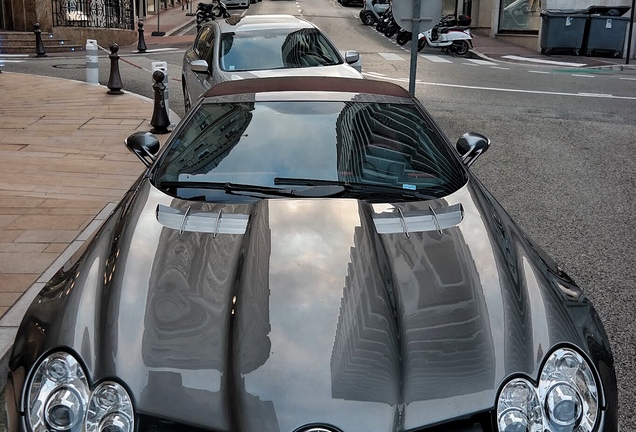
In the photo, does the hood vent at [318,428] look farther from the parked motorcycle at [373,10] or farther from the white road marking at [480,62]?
the parked motorcycle at [373,10]

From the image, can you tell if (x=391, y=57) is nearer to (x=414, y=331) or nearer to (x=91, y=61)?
(x=91, y=61)

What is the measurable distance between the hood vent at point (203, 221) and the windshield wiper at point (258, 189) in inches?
12.1

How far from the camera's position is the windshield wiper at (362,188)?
3730 millimetres

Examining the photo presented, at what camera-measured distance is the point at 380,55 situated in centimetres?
2389

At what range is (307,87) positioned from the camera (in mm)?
4543

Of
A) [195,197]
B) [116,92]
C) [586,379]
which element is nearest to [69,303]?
[195,197]

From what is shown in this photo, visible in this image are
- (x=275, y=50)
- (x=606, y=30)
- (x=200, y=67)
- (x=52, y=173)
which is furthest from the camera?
(x=606, y=30)

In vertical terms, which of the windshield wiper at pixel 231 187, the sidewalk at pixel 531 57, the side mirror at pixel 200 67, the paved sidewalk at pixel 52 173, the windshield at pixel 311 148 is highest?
the windshield at pixel 311 148

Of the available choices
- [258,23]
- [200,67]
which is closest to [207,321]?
[200,67]

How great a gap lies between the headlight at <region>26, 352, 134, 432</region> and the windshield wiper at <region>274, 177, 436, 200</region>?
5.01 ft

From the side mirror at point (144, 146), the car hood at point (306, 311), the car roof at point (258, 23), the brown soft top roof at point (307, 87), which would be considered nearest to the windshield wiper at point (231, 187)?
the car hood at point (306, 311)

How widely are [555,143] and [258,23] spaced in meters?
4.50

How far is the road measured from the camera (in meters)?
5.88

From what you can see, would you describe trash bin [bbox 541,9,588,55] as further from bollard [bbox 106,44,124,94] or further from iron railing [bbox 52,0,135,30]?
bollard [bbox 106,44,124,94]
